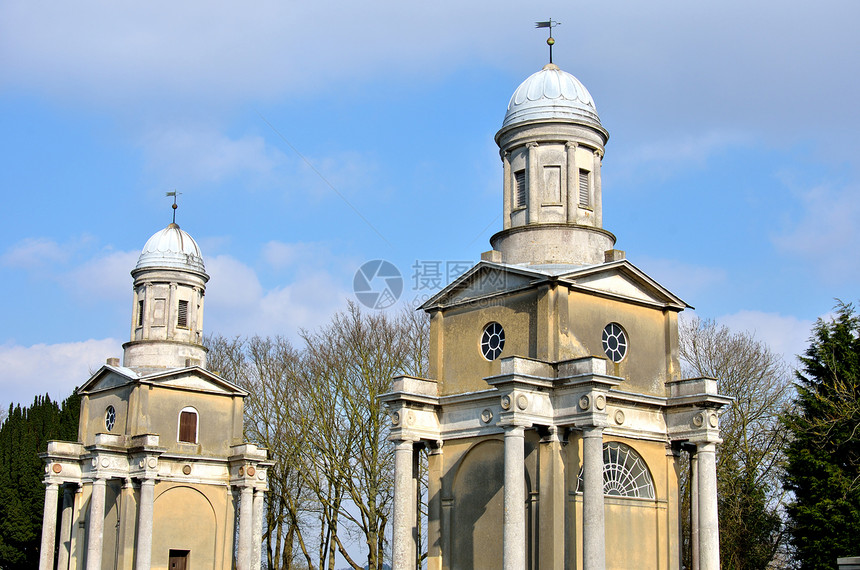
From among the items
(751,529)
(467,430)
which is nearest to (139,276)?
(467,430)

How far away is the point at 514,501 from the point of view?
81.6 ft

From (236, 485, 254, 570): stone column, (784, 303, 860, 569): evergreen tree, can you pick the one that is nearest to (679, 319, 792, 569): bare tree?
(784, 303, 860, 569): evergreen tree

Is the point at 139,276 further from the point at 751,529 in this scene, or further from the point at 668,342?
the point at 751,529

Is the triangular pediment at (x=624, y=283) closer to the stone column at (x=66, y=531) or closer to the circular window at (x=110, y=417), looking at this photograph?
the circular window at (x=110, y=417)

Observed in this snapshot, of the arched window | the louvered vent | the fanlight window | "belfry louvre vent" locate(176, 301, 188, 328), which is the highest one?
the louvered vent

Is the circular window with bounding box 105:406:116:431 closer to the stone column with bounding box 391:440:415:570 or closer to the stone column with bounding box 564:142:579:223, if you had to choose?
the stone column with bounding box 391:440:415:570

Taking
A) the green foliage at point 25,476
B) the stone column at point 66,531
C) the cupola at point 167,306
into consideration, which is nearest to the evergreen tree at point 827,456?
the cupola at point 167,306

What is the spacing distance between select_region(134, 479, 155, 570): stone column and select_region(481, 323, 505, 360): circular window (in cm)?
1699

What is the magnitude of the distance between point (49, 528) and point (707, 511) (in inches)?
1064

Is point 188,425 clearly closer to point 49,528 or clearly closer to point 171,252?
point 49,528

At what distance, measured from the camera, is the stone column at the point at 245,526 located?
4116 cm

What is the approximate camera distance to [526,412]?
1018 inches

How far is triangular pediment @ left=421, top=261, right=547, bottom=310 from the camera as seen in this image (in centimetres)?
2822

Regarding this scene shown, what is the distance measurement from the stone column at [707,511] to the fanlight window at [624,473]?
1.38 m
